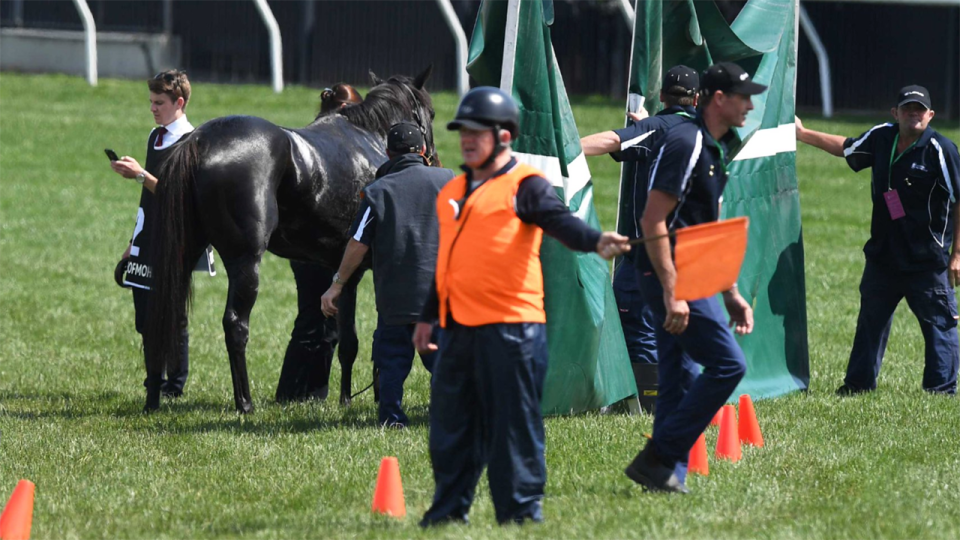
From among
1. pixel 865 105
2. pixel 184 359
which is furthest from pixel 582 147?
pixel 865 105

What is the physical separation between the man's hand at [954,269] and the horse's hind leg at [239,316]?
473cm

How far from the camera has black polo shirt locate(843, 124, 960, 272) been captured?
9.06m

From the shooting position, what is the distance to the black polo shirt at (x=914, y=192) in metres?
9.06

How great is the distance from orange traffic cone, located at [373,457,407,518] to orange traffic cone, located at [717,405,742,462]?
2013 millimetres

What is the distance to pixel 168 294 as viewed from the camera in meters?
8.39

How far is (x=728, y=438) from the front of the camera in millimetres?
7105

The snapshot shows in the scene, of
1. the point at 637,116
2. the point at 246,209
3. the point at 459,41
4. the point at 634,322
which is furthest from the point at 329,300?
the point at 459,41

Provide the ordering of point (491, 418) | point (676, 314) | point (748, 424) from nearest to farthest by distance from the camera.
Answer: point (491, 418) < point (676, 314) < point (748, 424)

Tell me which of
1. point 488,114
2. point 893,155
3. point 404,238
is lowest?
point 404,238

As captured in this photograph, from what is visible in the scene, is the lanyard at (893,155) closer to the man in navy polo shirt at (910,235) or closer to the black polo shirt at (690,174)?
the man in navy polo shirt at (910,235)

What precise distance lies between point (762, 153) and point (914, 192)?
1.07 m

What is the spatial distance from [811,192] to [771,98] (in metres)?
11.8

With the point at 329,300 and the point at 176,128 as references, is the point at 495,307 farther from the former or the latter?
the point at 176,128

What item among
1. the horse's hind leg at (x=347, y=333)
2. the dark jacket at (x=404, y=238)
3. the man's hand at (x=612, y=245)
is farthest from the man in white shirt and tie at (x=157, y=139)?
the man's hand at (x=612, y=245)
